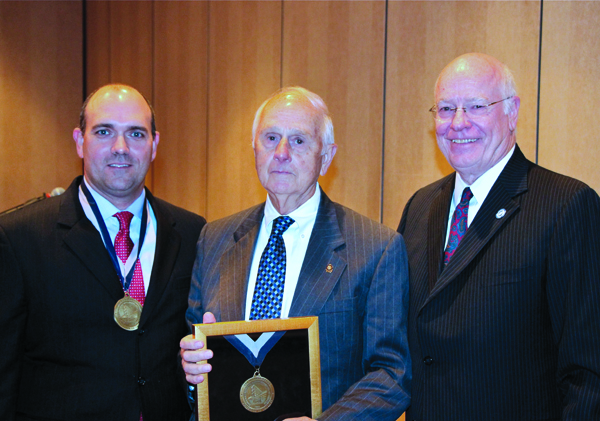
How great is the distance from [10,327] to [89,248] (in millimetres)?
410

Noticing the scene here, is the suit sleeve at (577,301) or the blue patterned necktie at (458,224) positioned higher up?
the blue patterned necktie at (458,224)

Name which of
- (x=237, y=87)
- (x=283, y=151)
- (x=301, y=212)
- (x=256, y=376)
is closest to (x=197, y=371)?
(x=256, y=376)

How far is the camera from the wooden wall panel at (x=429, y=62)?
10.8 feet

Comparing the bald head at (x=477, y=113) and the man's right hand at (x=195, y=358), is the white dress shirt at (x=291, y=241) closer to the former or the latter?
the man's right hand at (x=195, y=358)

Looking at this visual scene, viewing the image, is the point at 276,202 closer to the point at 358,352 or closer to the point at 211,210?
the point at 358,352

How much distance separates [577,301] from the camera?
68.2 inches

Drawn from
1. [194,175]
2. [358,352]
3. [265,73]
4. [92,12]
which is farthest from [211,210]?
[358,352]

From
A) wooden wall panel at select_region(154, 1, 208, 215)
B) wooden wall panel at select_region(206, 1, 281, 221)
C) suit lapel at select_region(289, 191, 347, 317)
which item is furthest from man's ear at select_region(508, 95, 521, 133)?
wooden wall panel at select_region(154, 1, 208, 215)

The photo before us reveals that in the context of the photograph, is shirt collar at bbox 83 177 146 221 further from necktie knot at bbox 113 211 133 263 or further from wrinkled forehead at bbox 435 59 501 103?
wrinkled forehead at bbox 435 59 501 103

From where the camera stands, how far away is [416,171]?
3896 mm

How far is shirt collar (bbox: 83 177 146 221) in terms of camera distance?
7.98 ft

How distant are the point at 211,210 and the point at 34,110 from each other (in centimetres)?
263

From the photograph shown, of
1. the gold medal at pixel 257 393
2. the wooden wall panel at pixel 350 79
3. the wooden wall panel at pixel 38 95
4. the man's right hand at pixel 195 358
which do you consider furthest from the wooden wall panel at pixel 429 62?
the wooden wall panel at pixel 38 95

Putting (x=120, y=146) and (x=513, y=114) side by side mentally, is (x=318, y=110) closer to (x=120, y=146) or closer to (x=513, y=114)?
(x=513, y=114)
